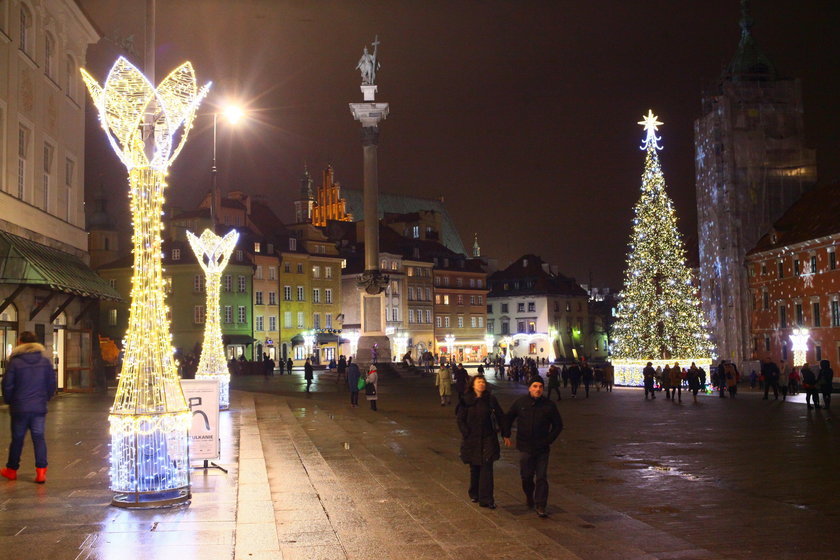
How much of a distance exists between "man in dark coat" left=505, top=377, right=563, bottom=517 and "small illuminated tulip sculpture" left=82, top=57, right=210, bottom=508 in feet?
12.9

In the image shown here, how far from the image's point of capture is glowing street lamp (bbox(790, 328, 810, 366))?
181 feet

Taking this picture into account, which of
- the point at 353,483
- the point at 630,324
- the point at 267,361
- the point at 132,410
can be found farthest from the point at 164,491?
the point at 267,361

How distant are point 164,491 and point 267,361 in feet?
167

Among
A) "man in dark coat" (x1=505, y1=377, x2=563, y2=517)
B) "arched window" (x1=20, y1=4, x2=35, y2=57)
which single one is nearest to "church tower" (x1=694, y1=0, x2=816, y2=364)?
"arched window" (x1=20, y1=4, x2=35, y2=57)

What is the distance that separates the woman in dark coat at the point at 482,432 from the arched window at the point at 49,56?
25.4 m

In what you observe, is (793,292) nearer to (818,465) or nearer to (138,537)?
(818,465)

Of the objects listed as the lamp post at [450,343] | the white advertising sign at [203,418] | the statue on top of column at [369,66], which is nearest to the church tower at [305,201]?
the lamp post at [450,343]

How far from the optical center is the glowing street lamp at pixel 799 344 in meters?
55.1

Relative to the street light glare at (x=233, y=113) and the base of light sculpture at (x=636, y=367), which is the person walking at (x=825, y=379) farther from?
the street light glare at (x=233, y=113)

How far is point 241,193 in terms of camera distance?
326ft

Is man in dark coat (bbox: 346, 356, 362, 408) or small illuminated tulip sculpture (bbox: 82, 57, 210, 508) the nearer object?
small illuminated tulip sculpture (bbox: 82, 57, 210, 508)

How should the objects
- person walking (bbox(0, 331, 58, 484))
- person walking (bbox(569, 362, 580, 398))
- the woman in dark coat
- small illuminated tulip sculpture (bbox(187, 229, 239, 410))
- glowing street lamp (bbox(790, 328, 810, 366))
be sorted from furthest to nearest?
glowing street lamp (bbox(790, 328, 810, 366)) → person walking (bbox(569, 362, 580, 398)) → small illuminated tulip sculpture (bbox(187, 229, 239, 410)) → person walking (bbox(0, 331, 58, 484)) → the woman in dark coat

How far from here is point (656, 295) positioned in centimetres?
4606

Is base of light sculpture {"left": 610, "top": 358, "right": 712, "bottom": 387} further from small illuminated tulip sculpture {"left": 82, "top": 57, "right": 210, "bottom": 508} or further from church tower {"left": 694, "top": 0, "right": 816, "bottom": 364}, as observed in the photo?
small illuminated tulip sculpture {"left": 82, "top": 57, "right": 210, "bottom": 508}
